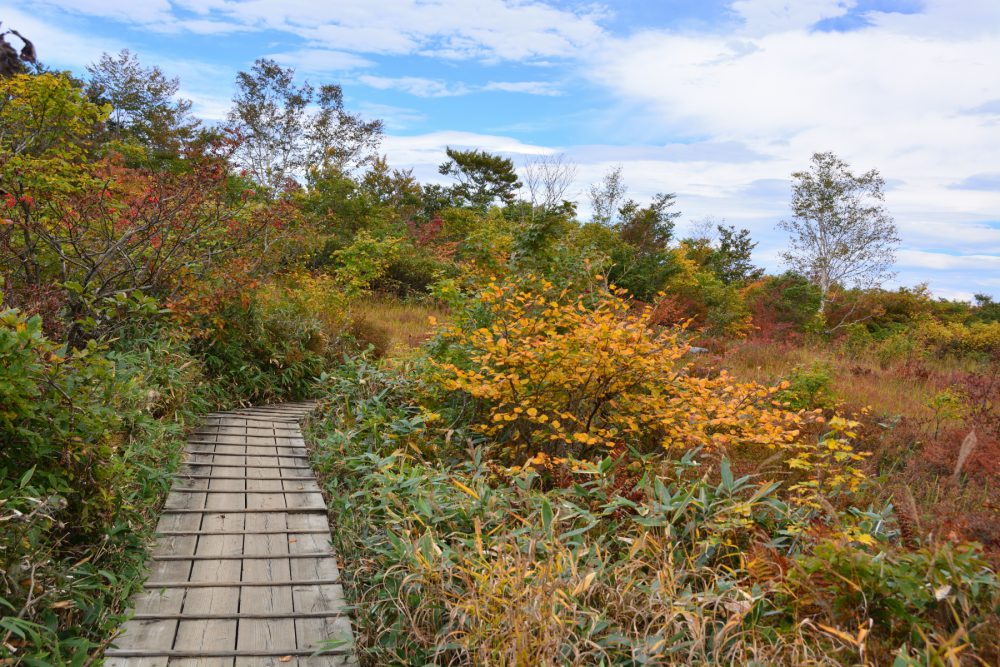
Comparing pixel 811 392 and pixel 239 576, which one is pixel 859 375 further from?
pixel 239 576

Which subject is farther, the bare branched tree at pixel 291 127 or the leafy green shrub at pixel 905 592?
the bare branched tree at pixel 291 127

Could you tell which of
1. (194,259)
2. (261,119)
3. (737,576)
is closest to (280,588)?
(737,576)

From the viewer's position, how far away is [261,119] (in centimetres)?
2438

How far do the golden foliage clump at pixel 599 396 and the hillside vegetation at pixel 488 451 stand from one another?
0.03 m

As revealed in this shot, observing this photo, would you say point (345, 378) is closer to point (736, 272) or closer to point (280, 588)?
point (280, 588)

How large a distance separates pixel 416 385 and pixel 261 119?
22.7 m

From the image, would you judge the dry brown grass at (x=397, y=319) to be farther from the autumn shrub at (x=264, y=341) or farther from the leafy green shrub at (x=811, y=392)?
the leafy green shrub at (x=811, y=392)

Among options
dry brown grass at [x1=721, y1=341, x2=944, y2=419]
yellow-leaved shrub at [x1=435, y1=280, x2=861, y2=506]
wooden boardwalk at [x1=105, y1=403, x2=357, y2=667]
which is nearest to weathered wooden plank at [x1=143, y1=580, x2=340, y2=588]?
wooden boardwalk at [x1=105, y1=403, x2=357, y2=667]

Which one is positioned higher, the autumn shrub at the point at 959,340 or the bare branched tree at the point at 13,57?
the bare branched tree at the point at 13,57

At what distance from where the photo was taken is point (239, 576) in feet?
9.91

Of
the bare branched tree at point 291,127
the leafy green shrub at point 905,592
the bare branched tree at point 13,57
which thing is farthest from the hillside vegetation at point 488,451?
the bare branched tree at point 291,127

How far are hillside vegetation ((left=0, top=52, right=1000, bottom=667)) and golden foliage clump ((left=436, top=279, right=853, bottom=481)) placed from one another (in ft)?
0.09

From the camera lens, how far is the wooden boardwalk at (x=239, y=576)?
2490 mm

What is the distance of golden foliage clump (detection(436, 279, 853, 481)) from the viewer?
12.6 feet
